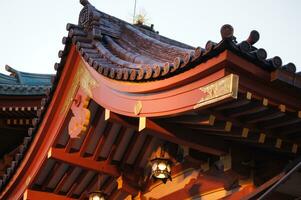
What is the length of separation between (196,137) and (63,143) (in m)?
2.87

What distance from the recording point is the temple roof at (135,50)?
188 inches

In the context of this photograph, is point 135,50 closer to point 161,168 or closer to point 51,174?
point 161,168

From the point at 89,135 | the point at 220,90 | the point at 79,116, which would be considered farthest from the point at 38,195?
the point at 220,90

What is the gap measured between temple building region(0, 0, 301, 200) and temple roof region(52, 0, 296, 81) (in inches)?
0.6

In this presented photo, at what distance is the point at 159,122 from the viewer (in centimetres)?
605

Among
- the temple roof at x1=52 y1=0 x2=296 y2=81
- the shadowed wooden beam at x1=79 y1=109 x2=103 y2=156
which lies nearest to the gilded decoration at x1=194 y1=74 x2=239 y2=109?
the temple roof at x1=52 y1=0 x2=296 y2=81

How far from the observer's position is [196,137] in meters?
6.23

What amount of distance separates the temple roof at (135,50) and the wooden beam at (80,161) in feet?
5.01

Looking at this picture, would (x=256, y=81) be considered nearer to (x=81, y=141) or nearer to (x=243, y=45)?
(x=243, y=45)

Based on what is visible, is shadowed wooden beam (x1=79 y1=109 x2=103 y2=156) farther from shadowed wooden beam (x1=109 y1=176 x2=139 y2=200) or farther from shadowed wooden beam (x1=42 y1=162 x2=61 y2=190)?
shadowed wooden beam (x1=42 y1=162 x2=61 y2=190)

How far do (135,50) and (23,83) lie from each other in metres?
7.59

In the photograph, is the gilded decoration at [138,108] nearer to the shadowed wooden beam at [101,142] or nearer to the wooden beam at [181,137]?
the wooden beam at [181,137]

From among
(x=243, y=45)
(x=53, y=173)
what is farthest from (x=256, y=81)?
(x=53, y=173)

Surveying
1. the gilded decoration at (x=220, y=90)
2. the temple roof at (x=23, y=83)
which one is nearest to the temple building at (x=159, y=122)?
the gilded decoration at (x=220, y=90)
